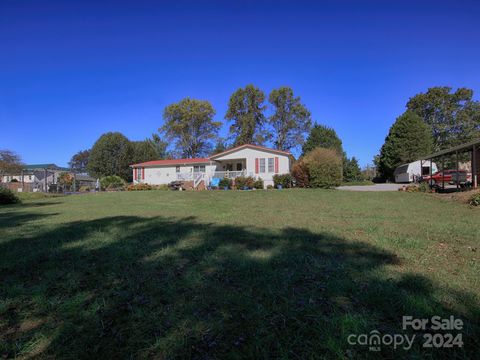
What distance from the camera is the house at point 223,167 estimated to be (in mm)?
27281

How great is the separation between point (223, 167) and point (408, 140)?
25.8m

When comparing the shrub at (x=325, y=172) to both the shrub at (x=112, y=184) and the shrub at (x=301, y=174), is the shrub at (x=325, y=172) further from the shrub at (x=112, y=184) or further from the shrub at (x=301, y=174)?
the shrub at (x=112, y=184)

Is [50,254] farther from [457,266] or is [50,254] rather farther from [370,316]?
[457,266]

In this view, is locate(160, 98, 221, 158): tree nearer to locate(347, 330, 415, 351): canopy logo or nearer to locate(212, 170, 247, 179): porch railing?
locate(212, 170, 247, 179): porch railing

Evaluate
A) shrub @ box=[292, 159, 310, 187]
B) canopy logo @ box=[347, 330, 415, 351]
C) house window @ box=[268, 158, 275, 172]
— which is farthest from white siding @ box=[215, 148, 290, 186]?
canopy logo @ box=[347, 330, 415, 351]

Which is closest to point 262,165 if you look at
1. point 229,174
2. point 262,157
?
point 262,157

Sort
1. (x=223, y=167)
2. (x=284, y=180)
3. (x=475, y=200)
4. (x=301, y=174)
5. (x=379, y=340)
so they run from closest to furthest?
(x=379, y=340) < (x=475, y=200) < (x=301, y=174) < (x=284, y=180) < (x=223, y=167)

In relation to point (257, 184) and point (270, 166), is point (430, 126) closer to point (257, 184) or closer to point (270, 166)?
point (270, 166)

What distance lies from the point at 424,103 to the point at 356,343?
5459 centimetres

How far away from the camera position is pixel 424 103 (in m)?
45.8

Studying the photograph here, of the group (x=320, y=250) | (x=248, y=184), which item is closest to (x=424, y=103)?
(x=248, y=184)

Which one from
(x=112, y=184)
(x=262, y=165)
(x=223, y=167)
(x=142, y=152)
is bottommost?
(x=112, y=184)

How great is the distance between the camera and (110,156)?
45031 mm

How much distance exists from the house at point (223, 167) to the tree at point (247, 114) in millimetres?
13062
